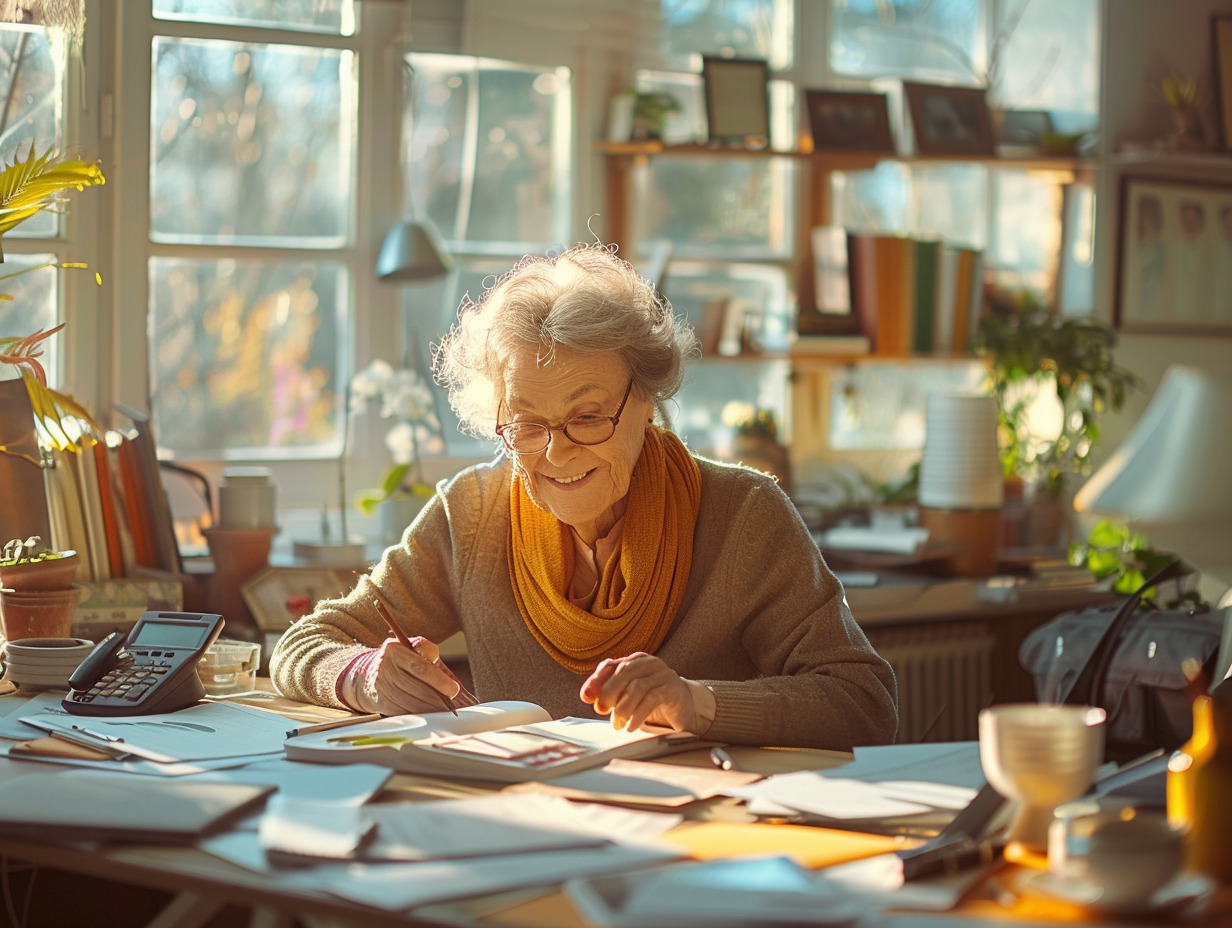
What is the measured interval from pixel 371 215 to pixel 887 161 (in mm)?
1424

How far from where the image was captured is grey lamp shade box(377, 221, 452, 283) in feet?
10.5

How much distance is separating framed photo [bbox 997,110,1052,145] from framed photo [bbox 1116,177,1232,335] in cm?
28

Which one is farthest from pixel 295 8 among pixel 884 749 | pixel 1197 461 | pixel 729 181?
pixel 1197 461

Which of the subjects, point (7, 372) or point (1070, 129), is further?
point (1070, 129)

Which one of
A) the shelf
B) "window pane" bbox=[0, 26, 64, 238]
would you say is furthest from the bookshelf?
"window pane" bbox=[0, 26, 64, 238]

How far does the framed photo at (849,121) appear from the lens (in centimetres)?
379

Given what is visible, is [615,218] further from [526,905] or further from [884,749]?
[526,905]

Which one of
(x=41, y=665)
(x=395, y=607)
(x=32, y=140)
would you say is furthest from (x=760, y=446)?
(x=41, y=665)

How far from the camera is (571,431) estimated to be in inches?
82.4

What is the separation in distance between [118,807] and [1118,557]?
8.69 ft

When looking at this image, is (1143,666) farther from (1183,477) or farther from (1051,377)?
(1183,477)

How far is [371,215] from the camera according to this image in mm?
3357

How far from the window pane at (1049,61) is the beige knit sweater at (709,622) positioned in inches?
95.7

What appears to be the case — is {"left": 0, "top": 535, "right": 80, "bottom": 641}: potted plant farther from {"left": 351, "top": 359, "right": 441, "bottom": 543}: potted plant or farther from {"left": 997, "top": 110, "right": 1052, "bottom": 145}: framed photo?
{"left": 997, "top": 110, "right": 1052, "bottom": 145}: framed photo
